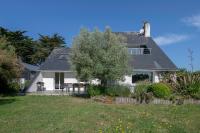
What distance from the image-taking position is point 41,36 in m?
67.2

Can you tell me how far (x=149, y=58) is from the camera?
1364 inches

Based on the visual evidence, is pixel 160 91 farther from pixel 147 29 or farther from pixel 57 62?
pixel 147 29

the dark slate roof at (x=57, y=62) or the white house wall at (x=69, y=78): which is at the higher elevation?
the dark slate roof at (x=57, y=62)

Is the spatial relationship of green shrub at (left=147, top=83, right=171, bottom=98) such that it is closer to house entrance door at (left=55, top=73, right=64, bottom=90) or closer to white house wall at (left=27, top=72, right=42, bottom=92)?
house entrance door at (left=55, top=73, right=64, bottom=90)

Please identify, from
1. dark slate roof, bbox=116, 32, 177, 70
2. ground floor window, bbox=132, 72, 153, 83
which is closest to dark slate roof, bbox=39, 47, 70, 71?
dark slate roof, bbox=116, 32, 177, 70

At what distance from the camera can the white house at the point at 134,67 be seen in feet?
107

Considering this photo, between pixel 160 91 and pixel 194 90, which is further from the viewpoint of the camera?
pixel 194 90

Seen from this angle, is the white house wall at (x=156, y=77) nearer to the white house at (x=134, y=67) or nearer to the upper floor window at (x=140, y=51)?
the white house at (x=134, y=67)

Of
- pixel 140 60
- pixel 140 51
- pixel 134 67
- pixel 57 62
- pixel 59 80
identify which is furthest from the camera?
pixel 140 51

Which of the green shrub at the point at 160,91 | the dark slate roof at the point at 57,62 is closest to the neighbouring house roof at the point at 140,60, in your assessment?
the dark slate roof at the point at 57,62

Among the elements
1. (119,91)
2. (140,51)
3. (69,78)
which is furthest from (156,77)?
(119,91)

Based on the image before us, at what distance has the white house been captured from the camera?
32656 millimetres

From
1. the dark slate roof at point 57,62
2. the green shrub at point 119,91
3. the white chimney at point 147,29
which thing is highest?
the white chimney at point 147,29

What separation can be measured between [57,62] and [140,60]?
9.76m
